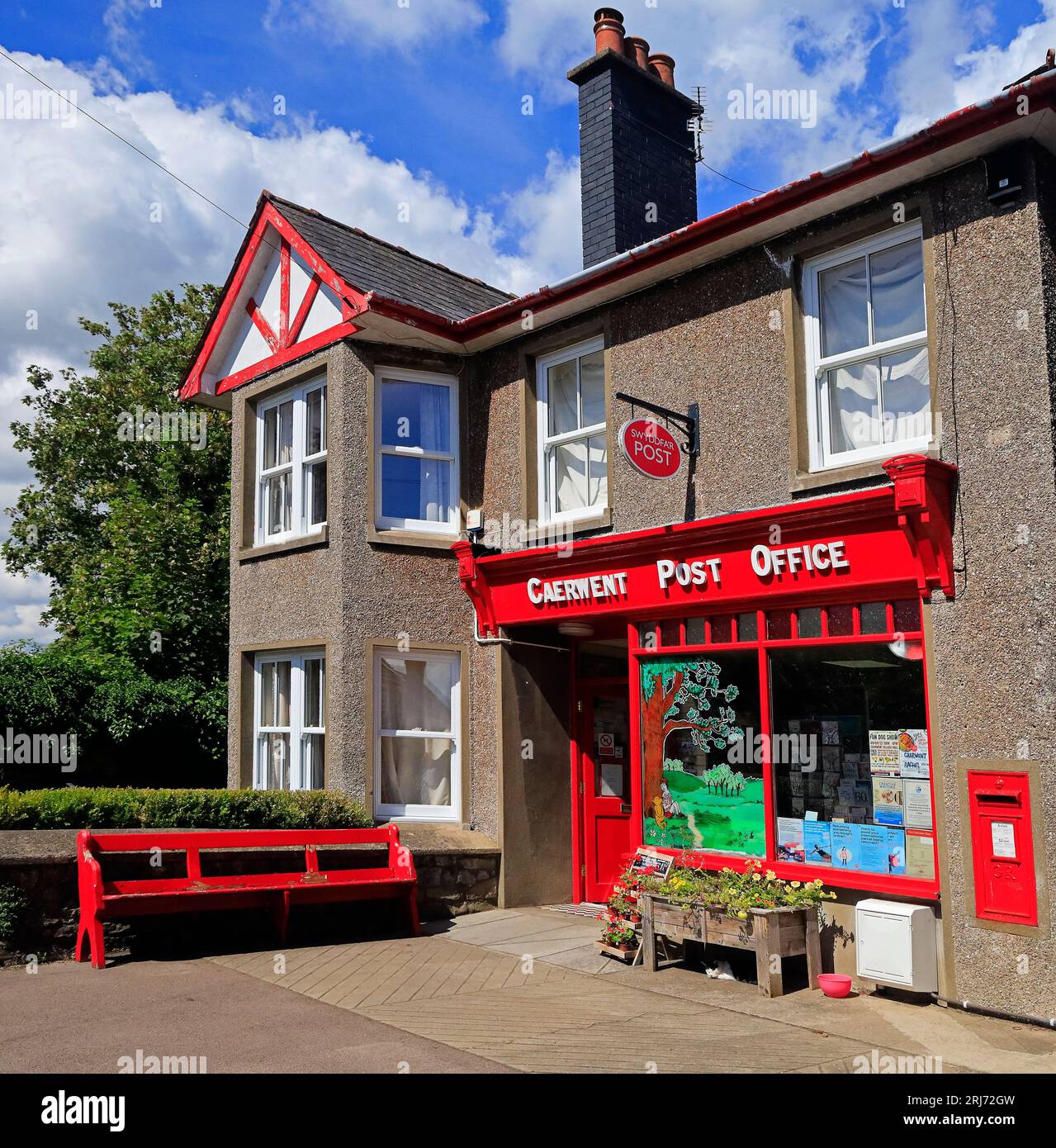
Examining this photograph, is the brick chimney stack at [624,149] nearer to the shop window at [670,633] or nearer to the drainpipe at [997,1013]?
the shop window at [670,633]

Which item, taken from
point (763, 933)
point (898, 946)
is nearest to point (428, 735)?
point (763, 933)

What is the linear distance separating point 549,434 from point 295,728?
4123 mm

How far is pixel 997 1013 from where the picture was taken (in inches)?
267

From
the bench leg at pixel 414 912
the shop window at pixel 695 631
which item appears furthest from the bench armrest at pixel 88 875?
the shop window at pixel 695 631

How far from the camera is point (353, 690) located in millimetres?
10781

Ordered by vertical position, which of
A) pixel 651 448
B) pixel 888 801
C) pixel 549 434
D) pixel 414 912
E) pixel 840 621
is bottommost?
pixel 414 912

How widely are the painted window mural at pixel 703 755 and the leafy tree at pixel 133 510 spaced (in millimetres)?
10368

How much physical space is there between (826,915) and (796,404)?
151 inches

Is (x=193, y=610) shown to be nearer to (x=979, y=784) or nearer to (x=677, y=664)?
(x=677, y=664)

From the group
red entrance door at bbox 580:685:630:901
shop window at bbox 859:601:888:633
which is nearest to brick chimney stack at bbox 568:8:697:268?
red entrance door at bbox 580:685:630:901

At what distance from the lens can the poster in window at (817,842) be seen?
8.09m

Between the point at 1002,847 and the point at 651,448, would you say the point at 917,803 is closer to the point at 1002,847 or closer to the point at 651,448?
the point at 1002,847

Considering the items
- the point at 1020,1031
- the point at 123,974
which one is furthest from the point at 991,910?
the point at 123,974

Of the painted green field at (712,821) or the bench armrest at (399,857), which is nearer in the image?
the painted green field at (712,821)
